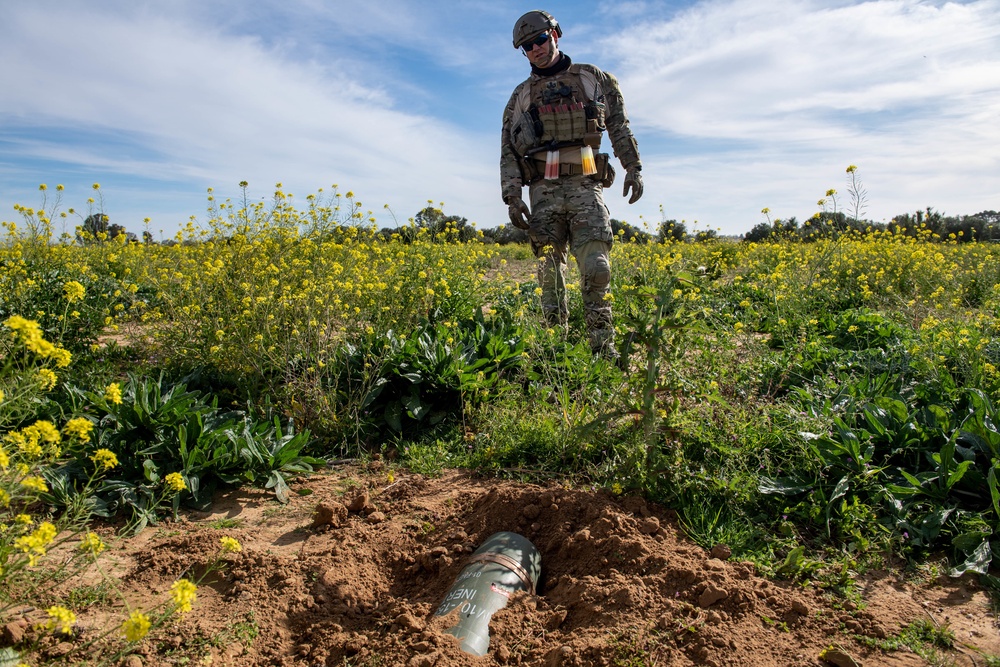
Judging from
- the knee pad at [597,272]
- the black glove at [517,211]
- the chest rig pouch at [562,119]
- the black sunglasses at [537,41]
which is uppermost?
the black sunglasses at [537,41]

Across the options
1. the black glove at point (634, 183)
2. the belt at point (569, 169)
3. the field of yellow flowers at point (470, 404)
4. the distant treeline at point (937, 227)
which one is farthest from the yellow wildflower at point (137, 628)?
the distant treeline at point (937, 227)

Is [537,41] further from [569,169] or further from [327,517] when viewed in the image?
[327,517]

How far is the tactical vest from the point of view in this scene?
4.59m

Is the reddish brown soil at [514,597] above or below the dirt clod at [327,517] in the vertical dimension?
below

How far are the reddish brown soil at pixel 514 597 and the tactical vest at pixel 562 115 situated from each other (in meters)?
2.91

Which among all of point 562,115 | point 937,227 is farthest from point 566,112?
point 937,227

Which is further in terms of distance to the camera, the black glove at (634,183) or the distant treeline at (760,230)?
the distant treeline at (760,230)

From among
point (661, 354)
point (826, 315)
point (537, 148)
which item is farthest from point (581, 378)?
point (826, 315)

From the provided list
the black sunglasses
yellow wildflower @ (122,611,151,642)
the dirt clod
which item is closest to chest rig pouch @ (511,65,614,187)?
the black sunglasses

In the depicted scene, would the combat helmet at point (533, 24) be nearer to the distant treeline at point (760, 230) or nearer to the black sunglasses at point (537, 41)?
the black sunglasses at point (537, 41)

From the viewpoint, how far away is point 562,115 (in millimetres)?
4590

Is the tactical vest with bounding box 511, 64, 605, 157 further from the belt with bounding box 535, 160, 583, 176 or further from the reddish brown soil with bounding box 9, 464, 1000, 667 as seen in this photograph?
the reddish brown soil with bounding box 9, 464, 1000, 667

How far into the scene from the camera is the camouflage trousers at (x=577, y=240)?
14.8 feet

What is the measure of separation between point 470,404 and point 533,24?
111 inches
